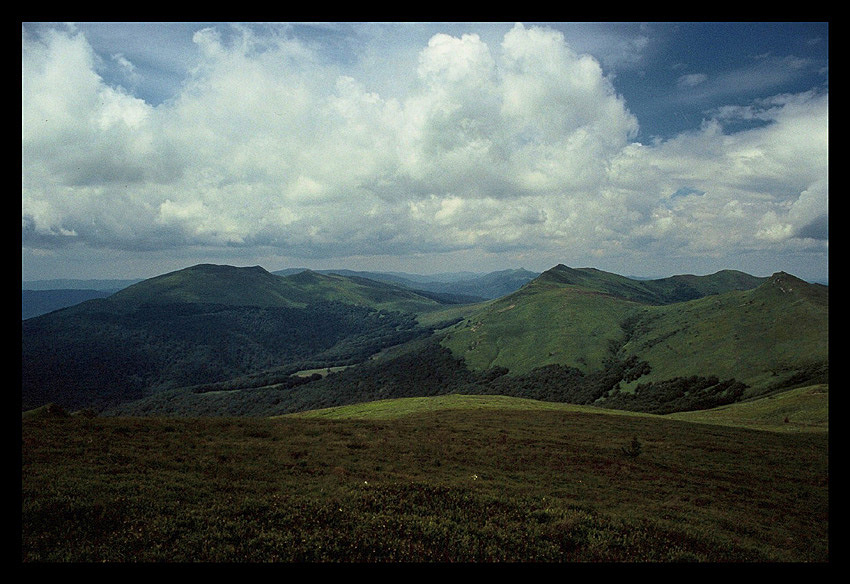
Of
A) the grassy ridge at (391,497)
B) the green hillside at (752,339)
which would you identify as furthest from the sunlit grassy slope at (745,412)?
the green hillside at (752,339)

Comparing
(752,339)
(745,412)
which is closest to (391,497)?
(745,412)

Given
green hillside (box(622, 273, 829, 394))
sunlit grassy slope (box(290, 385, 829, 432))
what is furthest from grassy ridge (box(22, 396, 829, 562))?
green hillside (box(622, 273, 829, 394))

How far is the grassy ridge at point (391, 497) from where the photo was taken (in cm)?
1226

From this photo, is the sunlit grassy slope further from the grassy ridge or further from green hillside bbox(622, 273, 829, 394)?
green hillside bbox(622, 273, 829, 394)

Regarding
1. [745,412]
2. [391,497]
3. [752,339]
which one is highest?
[391,497]

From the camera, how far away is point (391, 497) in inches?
668

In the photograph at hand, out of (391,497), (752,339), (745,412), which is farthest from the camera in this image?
(752,339)

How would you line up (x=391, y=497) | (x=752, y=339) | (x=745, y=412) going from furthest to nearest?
(x=752, y=339)
(x=745, y=412)
(x=391, y=497)

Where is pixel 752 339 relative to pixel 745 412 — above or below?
above

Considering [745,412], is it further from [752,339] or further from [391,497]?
[752,339]
